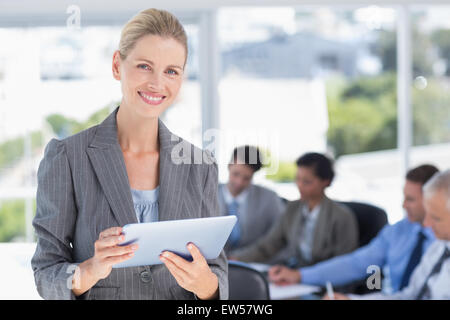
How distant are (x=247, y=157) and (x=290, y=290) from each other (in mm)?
1086

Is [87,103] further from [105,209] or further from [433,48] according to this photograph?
[433,48]

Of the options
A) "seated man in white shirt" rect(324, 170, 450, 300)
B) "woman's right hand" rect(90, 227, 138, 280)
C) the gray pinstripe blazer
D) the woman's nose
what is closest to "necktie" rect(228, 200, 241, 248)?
"seated man in white shirt" rect(324, 170, 450, 300)

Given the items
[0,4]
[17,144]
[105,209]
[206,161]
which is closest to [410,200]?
[206,161]

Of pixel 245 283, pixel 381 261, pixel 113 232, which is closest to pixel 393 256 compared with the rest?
pixel 381 261

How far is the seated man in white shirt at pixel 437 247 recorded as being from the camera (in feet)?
6.09

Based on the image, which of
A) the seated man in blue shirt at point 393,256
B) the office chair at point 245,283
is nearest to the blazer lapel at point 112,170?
the office chair at point 245,283

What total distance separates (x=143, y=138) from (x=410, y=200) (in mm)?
1489

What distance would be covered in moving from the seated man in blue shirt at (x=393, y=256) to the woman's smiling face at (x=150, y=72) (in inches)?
55.6

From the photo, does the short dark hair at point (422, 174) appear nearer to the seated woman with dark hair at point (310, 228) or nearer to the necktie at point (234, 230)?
the seated woman with dark hair at point (310, 228)

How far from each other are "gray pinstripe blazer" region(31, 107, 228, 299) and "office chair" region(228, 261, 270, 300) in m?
0.44

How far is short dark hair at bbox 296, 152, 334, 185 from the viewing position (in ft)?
9.79

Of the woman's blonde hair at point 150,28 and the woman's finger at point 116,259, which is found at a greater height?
→ the woman's blonde hair at point 150,28

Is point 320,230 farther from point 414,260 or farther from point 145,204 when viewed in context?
point 145,204

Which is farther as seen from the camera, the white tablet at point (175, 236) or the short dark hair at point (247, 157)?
the short dark hair at point (247, 157)
